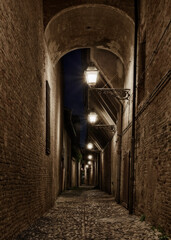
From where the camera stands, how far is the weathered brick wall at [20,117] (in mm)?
4675

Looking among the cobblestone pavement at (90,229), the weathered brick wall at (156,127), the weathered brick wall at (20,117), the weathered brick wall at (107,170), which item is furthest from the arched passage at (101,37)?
the weathered brick wall at (107,170)

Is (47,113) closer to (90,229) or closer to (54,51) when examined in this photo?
(54,51)

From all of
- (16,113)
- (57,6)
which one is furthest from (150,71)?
(57,6)

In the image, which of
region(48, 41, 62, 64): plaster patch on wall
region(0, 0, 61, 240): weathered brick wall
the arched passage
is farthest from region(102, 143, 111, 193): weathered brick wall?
region(0, 0, 61, 240): weathered brick wall

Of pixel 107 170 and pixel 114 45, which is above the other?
pixel 114 45

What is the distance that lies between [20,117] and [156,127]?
3.02 meters

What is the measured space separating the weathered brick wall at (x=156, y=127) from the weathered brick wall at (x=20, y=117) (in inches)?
112

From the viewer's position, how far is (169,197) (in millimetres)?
5215

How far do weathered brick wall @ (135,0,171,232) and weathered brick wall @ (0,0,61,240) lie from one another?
2850 millimetres

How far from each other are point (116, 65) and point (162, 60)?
7.18 metres

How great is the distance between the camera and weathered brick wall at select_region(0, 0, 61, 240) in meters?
4.68

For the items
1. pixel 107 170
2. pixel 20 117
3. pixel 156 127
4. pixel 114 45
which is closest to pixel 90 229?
pixel 156 127

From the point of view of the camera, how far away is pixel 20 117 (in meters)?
5.83

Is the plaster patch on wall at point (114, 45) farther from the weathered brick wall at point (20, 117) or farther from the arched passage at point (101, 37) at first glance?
the weathered brick wall at point (20, 117)
